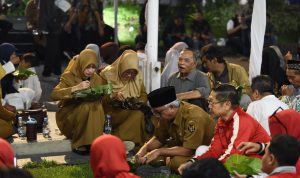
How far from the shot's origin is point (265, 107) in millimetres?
9258

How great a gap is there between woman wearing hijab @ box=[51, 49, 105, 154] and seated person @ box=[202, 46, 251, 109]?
62.0 inches

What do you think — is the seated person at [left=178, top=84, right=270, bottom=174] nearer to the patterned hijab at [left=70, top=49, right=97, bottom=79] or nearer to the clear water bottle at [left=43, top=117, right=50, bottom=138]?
the patterned hijab at [left=70, top=49, right=97, bottom=79]

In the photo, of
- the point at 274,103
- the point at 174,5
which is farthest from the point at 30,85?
the point at 174,5

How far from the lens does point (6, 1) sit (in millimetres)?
20672

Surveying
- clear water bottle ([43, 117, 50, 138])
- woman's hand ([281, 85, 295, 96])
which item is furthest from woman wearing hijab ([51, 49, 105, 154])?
woman's hand ([281, 85, 295, 96])

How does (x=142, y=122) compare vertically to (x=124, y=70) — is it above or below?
below

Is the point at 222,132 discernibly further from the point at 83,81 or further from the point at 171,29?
the point at 171,29

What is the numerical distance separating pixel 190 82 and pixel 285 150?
4857 mm

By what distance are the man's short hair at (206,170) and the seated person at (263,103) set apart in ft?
11.9

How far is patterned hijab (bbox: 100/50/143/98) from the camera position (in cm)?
1097

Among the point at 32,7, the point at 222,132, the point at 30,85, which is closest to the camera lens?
the point at 222,132

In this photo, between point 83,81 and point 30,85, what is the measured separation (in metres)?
2.46

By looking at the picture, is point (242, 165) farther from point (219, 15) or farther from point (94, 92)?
point (219, 15)

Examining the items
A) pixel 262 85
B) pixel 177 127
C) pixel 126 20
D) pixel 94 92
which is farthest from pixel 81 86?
pixel 126 20
